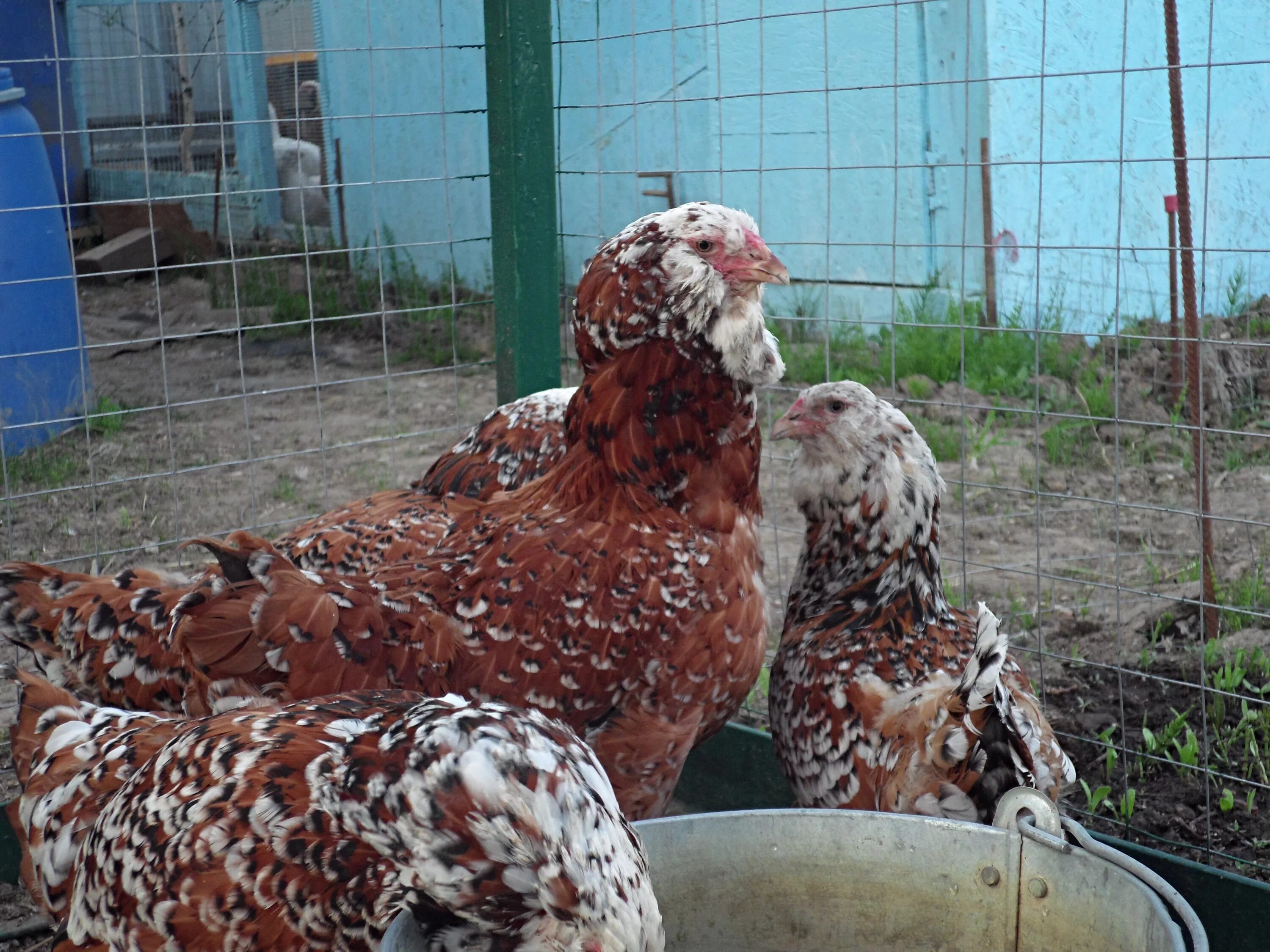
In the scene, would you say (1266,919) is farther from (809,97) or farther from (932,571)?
(809,97)

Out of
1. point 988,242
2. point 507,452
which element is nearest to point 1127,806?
point 507,452

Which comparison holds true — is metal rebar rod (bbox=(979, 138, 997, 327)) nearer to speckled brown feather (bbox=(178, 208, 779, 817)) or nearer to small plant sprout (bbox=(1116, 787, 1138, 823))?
small plant sprout (bbox=(1116, 787, 1138, 823))

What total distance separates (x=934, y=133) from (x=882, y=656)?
4.31 metres

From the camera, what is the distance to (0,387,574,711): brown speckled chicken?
2.36 meters

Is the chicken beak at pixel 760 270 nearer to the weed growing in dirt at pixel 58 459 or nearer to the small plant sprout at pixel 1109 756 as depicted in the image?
the small plant sprout at pixel 1109 756

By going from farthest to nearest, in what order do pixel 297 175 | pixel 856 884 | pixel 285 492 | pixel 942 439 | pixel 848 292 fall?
pixel 297 175, pixel 848 292, pixel 285 492, pixel 942 439, pixel 856 884

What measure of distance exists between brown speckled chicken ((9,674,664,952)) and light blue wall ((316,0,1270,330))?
3802mm

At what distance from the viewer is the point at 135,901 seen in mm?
1818

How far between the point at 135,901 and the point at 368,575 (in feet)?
2.52

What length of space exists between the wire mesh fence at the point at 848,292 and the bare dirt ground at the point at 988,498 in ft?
0.06

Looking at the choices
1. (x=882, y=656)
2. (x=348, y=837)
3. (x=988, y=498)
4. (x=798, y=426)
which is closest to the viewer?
(x=348, y=837)

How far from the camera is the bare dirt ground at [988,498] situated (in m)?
3.01

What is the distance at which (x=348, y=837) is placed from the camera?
1686 mm

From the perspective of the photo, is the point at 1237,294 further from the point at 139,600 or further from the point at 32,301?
the point at 32,301
